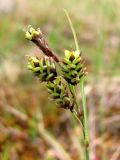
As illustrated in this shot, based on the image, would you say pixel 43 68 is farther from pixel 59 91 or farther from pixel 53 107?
pixel 53 107

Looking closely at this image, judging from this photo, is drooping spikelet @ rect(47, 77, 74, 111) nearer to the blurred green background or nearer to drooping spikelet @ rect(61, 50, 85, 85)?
drooping spikelet @ rect(61, 50, 85, 85)

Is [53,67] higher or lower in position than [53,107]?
lower

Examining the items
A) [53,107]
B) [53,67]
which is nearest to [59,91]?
[53,67]

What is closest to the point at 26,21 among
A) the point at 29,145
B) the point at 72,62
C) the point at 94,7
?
the point at 94,7

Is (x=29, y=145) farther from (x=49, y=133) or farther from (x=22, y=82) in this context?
(x=22, y=82)

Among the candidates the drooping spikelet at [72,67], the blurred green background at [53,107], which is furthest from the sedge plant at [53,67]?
the blurred green background at [53,107]

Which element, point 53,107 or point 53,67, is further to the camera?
point 53,107
